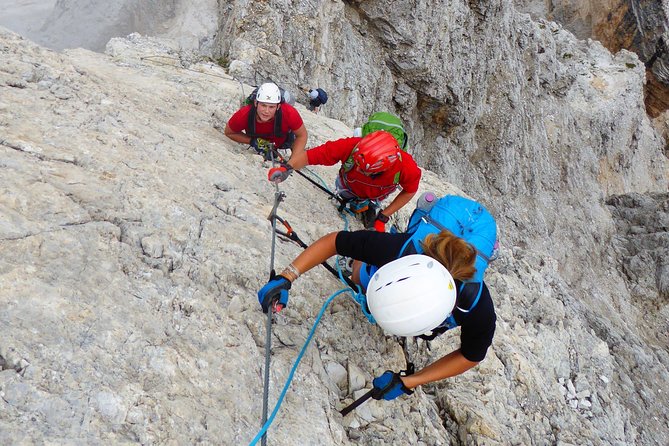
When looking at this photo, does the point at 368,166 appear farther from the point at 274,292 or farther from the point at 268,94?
the point at 274,292

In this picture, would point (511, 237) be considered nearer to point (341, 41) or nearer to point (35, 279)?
point (341, 41)

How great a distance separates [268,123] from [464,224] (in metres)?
4.38

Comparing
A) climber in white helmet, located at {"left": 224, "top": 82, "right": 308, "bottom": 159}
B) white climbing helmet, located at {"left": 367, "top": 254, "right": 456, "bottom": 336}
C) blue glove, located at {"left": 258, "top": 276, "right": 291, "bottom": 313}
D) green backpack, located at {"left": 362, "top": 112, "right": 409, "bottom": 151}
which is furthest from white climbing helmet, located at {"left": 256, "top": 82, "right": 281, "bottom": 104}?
white climbing helmet, located at {"left": 367, "top": 254, "right": 456, "bottom": 336}

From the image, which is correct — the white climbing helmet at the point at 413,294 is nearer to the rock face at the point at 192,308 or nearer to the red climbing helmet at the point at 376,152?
the rock face at the point at 192,308

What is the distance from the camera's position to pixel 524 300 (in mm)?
7699

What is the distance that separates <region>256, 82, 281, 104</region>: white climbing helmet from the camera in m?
7.00

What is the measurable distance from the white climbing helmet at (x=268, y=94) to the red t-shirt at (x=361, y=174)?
1125mm

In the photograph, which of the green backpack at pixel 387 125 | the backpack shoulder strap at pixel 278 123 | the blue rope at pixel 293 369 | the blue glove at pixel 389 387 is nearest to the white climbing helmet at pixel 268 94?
the backpack shoulder strap at pixel 278 123

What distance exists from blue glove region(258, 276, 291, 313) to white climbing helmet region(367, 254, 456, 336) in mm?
839

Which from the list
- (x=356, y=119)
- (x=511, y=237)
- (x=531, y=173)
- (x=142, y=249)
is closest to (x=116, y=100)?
(x=142, y=249)

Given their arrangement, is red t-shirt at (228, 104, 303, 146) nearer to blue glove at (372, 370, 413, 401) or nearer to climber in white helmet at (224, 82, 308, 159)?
climber in white helmet at (224, 82, 308, 159)

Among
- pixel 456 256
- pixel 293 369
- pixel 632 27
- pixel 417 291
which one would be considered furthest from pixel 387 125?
pixel 632 27

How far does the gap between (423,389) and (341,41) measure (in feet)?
51.0

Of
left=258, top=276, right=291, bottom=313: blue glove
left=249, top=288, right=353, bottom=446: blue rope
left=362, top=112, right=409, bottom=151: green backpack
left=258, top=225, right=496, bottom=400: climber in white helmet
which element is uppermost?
left=258, top=225, right=496, bottom=400: climber in white helmet
